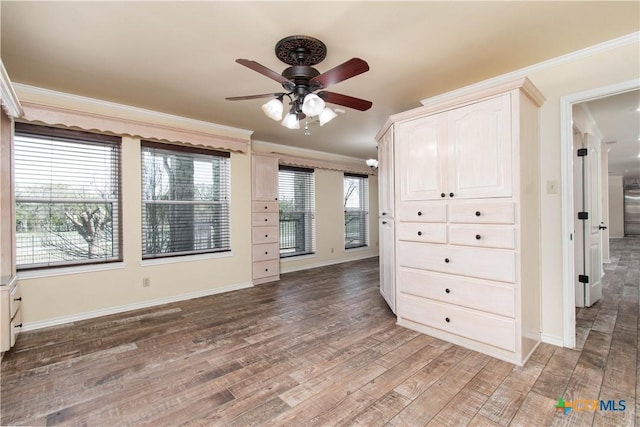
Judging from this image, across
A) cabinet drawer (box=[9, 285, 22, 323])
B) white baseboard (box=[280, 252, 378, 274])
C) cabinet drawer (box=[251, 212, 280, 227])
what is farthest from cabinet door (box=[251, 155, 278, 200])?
cabinet drawer (box=[9, 285, 22, 323])

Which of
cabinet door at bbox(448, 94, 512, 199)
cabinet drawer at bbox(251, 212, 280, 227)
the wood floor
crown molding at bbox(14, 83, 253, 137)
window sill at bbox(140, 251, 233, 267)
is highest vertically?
crown molding at bbox(14, 83, 253, 137)

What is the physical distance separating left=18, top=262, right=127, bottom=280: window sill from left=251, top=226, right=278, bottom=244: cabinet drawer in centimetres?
176

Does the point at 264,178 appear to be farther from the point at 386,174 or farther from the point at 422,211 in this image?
the point at 422,211

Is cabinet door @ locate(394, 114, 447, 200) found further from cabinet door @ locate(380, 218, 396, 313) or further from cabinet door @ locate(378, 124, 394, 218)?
cabinet door @ locate(380, 218, 396, 313)

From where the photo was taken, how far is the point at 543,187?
2461 mm

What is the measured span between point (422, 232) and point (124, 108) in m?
3.62

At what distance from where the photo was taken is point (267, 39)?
209 centimetres

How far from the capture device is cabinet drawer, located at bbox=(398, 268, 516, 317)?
2162 mm

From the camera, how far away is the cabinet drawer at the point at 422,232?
2500mm

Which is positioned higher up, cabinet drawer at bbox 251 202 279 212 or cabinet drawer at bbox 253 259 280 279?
cabinet drawer at bbox 251 202 279 212

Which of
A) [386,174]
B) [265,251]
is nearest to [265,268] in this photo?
[265,251]

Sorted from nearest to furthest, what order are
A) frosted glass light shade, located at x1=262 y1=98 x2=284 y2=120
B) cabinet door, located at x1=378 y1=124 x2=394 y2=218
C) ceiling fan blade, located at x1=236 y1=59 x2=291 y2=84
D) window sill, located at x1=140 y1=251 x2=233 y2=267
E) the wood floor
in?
the wood floor
ceiling fan blade, located at x1=236 y1=59 x2=291 y2=84
frosted glass light shade, located at x1=262 y1=98 x2=284 y2=120
cabinet door, located at x1=378 y1=124 x2=394 y2=218
window sill, located at x1=140 y1=251 x2=233 y2=267

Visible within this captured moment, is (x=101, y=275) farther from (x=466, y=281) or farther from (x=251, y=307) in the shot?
(x=466, y=281)

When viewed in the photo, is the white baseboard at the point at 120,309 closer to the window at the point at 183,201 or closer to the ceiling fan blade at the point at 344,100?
the window at the point at 183,201
